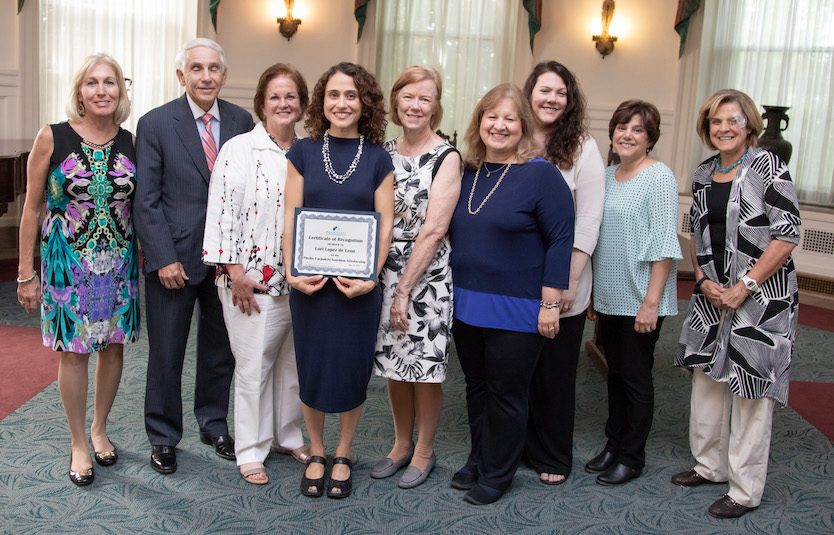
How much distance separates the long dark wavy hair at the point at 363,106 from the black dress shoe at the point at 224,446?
1321 millimetres

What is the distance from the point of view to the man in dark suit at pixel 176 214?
2.77 metres

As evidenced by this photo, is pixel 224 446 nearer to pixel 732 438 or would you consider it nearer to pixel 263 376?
pixel 263 376

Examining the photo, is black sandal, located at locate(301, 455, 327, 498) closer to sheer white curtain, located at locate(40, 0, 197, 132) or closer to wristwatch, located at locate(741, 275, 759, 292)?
wristwatch, located at locate(741, 275, 759, 292)

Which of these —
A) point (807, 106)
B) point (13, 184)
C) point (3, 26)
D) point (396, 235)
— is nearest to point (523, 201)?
point (396, 235)

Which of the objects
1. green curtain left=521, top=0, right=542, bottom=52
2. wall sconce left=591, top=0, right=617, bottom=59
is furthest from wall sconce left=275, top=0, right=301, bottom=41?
wall sconce left=591, top=0, right=617, bottom=59

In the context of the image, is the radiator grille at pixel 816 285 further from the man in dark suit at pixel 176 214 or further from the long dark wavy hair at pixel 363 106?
the man in dark suit at pixel 176 214

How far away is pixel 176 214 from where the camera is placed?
2816mm

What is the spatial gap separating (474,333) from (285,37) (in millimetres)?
5719

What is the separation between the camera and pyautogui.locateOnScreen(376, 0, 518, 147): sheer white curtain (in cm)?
774

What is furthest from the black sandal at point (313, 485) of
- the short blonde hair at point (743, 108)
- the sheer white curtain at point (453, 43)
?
the sheer white curtain at point (453, 43)

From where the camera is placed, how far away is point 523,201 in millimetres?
→ 2551

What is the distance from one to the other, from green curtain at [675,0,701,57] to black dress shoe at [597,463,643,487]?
5.63 m

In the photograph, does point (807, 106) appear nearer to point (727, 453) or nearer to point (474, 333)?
point (727, 453)

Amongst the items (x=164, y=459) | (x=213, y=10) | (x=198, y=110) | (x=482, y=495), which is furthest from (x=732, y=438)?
(x=213, y=10)
